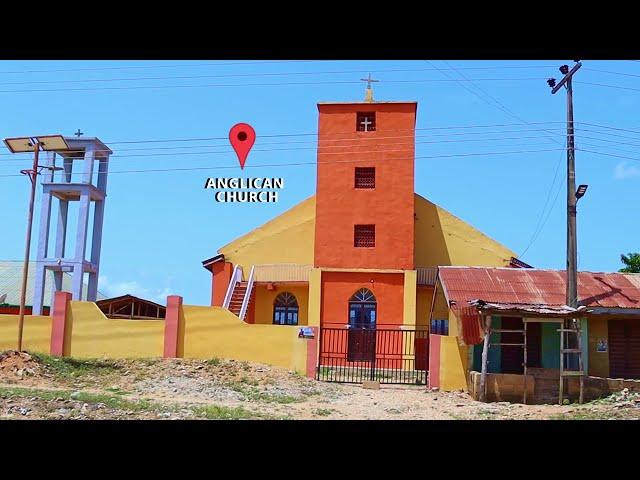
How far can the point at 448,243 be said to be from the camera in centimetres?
2367

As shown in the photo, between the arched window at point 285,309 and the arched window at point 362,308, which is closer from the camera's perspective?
the arched window at point 362,308

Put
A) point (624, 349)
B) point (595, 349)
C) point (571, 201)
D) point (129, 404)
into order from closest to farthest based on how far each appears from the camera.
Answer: point (129, 404) < point (571, 201) < point (595, 349) < point (624, 349)

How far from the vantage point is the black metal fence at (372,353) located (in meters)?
18.5

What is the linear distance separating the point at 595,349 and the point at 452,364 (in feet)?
12.7

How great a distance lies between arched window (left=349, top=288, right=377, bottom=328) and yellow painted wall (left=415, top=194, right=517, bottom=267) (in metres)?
2.88

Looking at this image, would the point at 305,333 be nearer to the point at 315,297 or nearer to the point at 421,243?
the point at 315,297

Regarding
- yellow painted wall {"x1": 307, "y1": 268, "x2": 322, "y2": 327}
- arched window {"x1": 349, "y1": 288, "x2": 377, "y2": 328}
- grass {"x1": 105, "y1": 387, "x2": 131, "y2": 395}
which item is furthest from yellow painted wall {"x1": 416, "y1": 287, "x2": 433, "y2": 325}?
grass {"x1": 105, "y1": 387, "x2": 131, "y2": 395}

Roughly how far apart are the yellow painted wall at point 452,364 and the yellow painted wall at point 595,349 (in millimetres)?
3414

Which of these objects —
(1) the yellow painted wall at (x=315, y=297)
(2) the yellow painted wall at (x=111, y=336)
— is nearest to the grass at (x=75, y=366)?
(2) the yellow painted wall at (x=111, y=336)

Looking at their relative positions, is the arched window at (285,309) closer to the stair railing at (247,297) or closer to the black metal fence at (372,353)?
the stair railing at (247,297)

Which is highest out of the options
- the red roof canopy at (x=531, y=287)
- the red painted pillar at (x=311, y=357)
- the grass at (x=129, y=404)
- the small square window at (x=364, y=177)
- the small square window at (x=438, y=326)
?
the small square window at (x=364, y=177)

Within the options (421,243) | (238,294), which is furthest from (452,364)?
(238,294)
